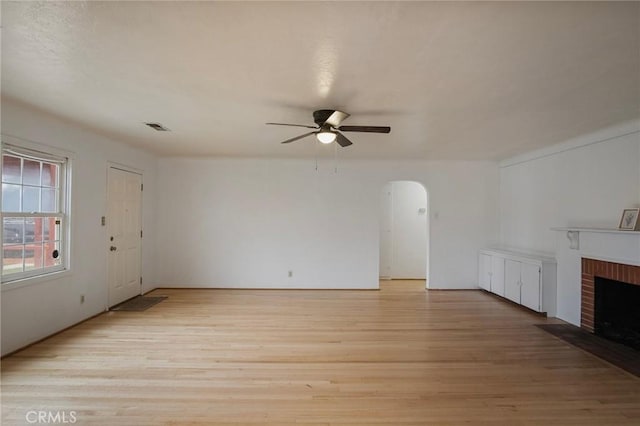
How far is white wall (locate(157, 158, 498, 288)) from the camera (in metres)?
5.84

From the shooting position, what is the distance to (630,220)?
11.0 feet

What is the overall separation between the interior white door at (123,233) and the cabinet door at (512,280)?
20.6 feet

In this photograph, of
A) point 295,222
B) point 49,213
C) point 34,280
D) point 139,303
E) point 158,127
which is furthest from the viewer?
point 295,222

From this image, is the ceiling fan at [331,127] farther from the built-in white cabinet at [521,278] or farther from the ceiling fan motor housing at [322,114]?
the built-in white cabinet at [521,278]

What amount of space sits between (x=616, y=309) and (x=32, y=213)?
6.88 metres

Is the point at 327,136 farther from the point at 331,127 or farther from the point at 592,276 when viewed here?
the point at 592,276

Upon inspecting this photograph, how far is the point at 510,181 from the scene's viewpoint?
565 cm

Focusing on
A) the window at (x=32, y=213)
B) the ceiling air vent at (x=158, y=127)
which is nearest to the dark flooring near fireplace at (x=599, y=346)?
the ceiling air vent at (x=158, y=127)

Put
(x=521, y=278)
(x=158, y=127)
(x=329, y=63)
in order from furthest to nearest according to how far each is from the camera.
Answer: (x=521, y=278) → (x=158, y=127) → (x=329, y=63)

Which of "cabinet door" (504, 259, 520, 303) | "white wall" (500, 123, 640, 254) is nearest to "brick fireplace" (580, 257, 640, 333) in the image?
"white wall" (500, 123, 640, 254)

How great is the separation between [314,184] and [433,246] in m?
2.65

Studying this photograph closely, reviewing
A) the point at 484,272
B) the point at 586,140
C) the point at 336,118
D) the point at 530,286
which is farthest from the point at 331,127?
the point at 484,272

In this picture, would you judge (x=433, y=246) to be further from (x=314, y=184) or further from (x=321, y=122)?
(x=321, y=122)

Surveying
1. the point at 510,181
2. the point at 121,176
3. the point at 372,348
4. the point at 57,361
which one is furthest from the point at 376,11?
the point at 510,181
